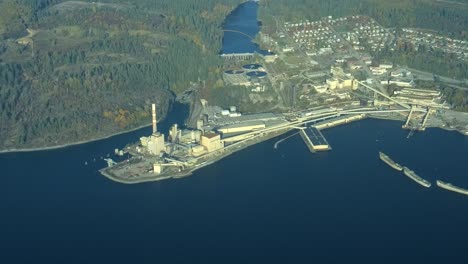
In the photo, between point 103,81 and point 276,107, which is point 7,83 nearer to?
point 103,81

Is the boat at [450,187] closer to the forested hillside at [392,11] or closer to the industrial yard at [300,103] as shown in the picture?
the industrial yard at [300,103]

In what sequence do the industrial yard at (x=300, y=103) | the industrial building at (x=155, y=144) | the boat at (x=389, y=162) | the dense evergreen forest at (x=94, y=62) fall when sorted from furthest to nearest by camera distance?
1. the dense evergreen forest at (x=94, y=62)
2. the industrial yard at (x=300, y=103)
3. the industrial building at (x=155, y=144)
4. the boat at (x=389, y=162)

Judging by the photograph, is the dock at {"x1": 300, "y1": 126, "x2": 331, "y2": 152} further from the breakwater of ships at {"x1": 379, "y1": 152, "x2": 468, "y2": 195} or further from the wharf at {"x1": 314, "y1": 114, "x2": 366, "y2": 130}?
the breakwater of ships at {"x1": 379, "y1": 152, "x2": 468, "y2": 195}

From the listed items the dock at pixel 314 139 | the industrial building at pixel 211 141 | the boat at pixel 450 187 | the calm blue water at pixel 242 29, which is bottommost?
the boat at pixel 450 187

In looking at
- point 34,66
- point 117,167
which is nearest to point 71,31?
point 34,66

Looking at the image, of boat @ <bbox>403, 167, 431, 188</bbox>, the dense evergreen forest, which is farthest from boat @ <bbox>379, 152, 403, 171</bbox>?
the dense evergreen forest

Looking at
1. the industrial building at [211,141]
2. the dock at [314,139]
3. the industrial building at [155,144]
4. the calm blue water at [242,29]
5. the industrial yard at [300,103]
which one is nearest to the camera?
the industrial building at [155,144]

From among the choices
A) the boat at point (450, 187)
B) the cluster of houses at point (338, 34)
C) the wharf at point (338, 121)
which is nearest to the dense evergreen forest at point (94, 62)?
the cluster of houses at point (338, 34)

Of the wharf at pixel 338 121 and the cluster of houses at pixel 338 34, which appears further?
the cluster of houses at pixel 338 34
